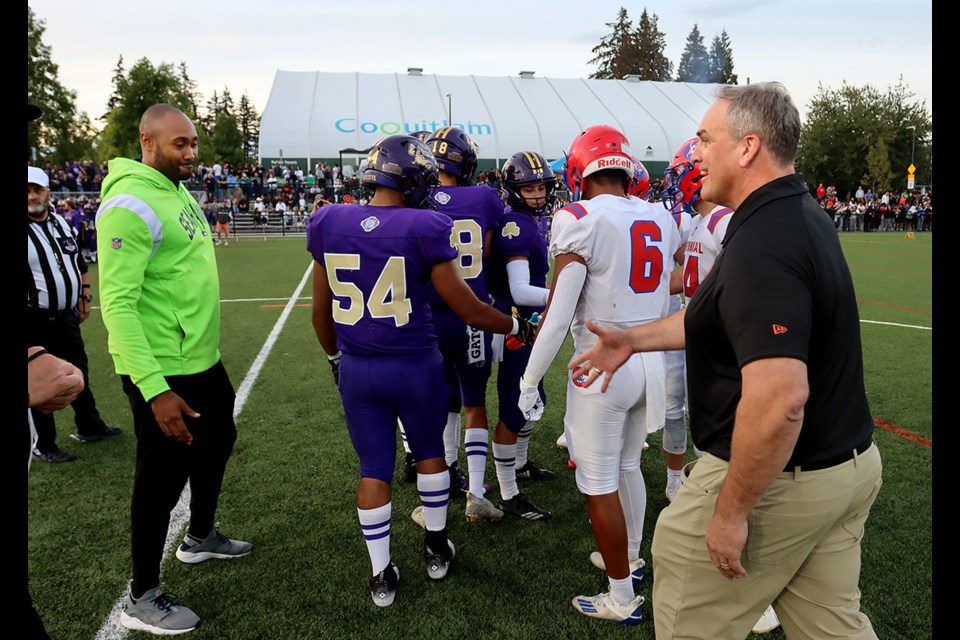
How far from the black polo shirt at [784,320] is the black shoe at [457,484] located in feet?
9.83

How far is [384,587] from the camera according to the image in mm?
3449

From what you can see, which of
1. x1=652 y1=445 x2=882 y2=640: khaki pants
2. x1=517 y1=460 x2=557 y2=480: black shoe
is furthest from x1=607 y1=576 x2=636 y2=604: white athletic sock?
x1=517 y1=460 x2=557 y2=480: black shoe

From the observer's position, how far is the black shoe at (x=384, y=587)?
3410 mm

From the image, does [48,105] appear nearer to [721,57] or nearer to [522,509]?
[522,509]

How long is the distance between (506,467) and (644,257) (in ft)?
6.25

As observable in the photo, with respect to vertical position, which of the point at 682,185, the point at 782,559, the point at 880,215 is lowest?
the point at 782,559

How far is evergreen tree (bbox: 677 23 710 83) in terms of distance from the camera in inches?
3420

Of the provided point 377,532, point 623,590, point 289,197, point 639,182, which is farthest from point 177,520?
point 289,197

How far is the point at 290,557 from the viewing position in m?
3.89

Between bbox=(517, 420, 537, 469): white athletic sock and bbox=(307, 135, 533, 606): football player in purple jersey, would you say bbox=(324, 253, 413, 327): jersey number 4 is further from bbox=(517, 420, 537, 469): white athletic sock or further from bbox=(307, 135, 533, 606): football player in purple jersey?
bbox=(517, 420, 537, 469): white athletic sock
